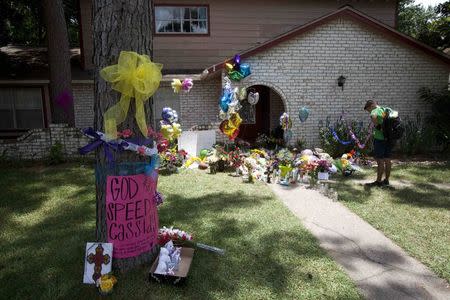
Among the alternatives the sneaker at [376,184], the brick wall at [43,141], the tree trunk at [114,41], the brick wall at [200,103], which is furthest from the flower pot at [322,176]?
the brick wall at [43,141]

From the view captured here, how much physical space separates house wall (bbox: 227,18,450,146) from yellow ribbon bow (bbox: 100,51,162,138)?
7468 millimetres

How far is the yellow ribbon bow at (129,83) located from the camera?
2.86 metres

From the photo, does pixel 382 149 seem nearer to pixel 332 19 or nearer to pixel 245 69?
pixel 245 69

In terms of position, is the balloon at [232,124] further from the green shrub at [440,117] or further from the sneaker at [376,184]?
the green shrub at [440,117]

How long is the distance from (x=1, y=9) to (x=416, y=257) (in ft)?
63.0

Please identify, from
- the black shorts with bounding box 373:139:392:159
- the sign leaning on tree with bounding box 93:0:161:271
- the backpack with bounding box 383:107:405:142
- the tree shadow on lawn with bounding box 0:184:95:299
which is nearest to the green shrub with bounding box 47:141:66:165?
the tree shadow on lawn with bounding box 0:184:95:299

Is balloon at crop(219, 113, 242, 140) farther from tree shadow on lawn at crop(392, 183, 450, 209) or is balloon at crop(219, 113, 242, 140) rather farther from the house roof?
tree shadow on lawn at crop(392, 183, 450, 209)

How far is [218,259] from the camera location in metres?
3.92

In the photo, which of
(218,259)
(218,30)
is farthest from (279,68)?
(218,259)

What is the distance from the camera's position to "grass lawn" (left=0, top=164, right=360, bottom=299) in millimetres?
3320

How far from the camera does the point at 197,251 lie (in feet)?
13.4

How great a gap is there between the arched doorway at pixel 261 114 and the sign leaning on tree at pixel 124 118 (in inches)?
397

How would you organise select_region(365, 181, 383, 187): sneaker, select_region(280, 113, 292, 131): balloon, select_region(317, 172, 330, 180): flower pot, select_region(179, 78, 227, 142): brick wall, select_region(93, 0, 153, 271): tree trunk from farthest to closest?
select_region(179, 78, 227, 142): brick wall, select_region(280, 113, 292, 131): balloon, select_region(317, 172, 330, 180): flower pot, select_region(365, 181, 383, 187): sneaker, select_region(93, 0, 153, 271): tree trunk

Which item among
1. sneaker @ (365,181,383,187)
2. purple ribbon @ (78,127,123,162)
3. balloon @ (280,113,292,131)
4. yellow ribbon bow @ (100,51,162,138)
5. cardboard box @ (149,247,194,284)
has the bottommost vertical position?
sneaker @ (365,181,383,187)
